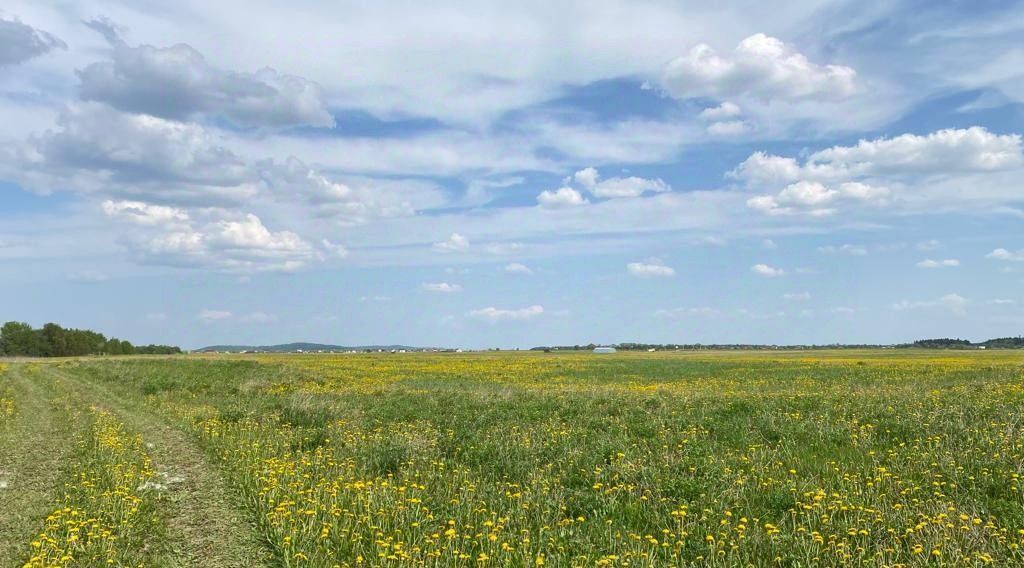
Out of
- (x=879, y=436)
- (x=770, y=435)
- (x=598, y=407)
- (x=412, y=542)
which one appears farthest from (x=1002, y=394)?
(x=412, y=542)

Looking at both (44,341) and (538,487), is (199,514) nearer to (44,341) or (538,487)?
(538,487)

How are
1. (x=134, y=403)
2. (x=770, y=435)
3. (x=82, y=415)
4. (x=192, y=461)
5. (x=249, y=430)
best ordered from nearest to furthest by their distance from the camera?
(x=192, y=461)
(x=770, y=435)
(x=249, y=430)
(x=82, y=415)
(x=134, y=403)

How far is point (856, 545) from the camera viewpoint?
7.81 m

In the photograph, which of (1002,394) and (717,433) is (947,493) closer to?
(717,433)

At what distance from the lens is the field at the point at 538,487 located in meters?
7.83

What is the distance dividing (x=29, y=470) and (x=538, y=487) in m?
10.2

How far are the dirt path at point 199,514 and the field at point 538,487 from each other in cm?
4

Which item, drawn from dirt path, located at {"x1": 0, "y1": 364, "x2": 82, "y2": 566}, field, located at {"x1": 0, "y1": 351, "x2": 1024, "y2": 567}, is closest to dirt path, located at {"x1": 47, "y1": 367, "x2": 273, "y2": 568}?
field, located at {"x1": 0, "y1": 351, "x2": 1024, "y2": 567}

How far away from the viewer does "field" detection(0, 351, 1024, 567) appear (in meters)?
7.83

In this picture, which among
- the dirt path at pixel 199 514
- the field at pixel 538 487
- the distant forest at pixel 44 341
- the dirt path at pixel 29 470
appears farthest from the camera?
the distant forest at pixel 44 341

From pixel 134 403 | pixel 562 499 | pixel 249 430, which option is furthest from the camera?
pixel 134 403

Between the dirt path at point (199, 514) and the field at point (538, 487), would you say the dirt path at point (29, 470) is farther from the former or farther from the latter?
the dirt path at point (199, 514)

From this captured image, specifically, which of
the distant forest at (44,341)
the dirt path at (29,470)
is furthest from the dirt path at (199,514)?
the distant forest at (44,341)

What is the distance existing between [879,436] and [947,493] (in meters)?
4.51
